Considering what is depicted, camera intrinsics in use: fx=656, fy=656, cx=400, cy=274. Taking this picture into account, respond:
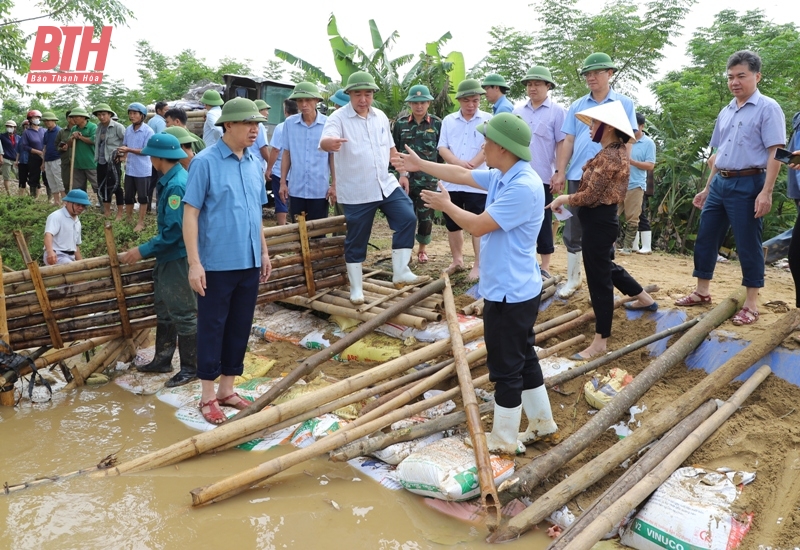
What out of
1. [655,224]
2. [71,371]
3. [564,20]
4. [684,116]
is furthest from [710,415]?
[564,20]

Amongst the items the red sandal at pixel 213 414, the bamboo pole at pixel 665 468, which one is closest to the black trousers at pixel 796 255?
the bamboo pole at pixel 665 468

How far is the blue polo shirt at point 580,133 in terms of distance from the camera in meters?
5.25

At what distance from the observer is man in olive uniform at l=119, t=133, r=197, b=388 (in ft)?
16.1

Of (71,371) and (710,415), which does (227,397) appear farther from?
(710,415)

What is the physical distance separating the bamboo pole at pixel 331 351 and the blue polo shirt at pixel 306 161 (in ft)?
5.60

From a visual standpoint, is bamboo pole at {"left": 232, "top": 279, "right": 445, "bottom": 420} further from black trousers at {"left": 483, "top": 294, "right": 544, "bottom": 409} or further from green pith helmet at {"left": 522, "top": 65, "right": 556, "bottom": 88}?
green pith helmet at {"left": 522, "top": 65, "right": 556, "bottom": 88}

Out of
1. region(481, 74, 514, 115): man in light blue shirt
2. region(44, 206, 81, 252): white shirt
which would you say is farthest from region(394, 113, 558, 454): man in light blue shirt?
region(44, 206, 81, 252): white shirt

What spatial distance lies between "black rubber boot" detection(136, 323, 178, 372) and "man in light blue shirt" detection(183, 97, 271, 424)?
1.08 meters

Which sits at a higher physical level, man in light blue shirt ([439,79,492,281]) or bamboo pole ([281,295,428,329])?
man in light blue shirt ([439,79,492,281])

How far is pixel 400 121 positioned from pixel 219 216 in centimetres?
320

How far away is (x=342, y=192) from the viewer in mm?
5879

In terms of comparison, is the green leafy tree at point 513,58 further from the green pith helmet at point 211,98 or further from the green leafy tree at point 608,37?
the green pith helmet at point 211,98

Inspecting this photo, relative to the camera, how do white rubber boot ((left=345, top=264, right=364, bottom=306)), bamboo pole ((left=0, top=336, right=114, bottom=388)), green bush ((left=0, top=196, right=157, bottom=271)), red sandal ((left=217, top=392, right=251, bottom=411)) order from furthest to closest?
green bush ((left=0, top=196, right=157, bottom=271))
white rubber boot ((left=345, top=264, right=364, bottom=306))
bamboo pole ((left=0, top=336, right=114, bottom=388))
red sandal ((left=217, top=392, right=251, bottom=411))

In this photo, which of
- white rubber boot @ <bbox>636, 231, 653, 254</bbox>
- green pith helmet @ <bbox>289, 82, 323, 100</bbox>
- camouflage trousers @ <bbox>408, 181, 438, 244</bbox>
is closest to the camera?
green pith helmet @ <bbox>289, 82, 323, 100</bbox>
